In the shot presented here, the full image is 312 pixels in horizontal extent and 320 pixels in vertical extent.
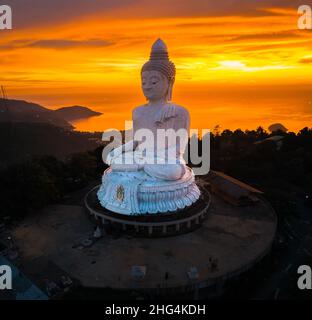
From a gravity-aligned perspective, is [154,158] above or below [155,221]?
above

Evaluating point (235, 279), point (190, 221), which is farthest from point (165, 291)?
point (190, 221)

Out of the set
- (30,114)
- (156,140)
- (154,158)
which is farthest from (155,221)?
(30,114)

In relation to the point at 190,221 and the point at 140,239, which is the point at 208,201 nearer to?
the point at 190,221

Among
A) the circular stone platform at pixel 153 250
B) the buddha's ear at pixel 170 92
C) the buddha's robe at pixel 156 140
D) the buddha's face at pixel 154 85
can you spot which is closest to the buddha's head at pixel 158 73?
the buddha's face at pixel 154 85

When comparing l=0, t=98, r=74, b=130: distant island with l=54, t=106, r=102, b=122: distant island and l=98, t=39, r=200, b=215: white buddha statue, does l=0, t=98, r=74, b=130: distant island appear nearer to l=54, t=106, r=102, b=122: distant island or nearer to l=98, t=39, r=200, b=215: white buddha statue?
l=54, t=106, r=102, b=122: distant island

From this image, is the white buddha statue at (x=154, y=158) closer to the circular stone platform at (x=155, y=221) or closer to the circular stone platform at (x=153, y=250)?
the circular stone platform at (x=155, y=221)

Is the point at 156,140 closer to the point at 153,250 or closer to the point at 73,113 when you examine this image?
the point at 153,250
